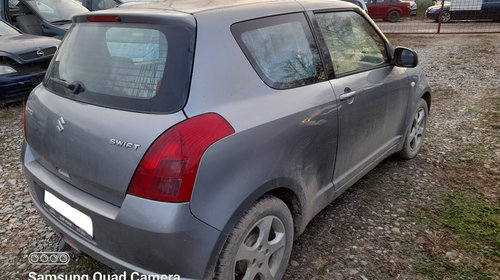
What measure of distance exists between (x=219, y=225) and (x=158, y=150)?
17.7 inches

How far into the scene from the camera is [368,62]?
292cm

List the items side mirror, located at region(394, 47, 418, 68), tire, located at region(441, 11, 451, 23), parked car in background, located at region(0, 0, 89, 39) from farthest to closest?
1. tire, located at region(441, 11, 451, 23)
2. parked car in background, located at region(0, 0, 89, 39)
3. side mirror, located at region(394, 47, 418, 68)

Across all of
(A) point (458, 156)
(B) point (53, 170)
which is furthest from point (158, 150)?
(A) point (458, 156)

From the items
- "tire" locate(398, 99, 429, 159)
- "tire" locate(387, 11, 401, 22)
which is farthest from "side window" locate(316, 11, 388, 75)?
"tire" locate(387, 11, 401, 22)

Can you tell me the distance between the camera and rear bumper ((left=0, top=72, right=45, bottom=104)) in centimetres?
551

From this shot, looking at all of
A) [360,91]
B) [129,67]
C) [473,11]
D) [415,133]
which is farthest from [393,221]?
[473,11]

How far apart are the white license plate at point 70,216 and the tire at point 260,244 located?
0.70 metres

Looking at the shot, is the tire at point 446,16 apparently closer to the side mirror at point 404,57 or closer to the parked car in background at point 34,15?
the parked car in background at point 34,15

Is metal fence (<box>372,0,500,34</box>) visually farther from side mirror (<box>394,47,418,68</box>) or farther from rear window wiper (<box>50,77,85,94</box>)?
rear window wiper (<box>50,77,85,94</box>)

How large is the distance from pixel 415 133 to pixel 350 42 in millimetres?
1561

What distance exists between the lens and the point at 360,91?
263cm

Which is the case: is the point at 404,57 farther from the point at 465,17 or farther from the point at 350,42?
the point at 465,17

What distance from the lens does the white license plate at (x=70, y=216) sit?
1854mm

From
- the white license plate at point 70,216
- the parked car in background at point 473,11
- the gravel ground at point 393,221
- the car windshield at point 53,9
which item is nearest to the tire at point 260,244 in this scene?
the gravel ground at point 393,221
